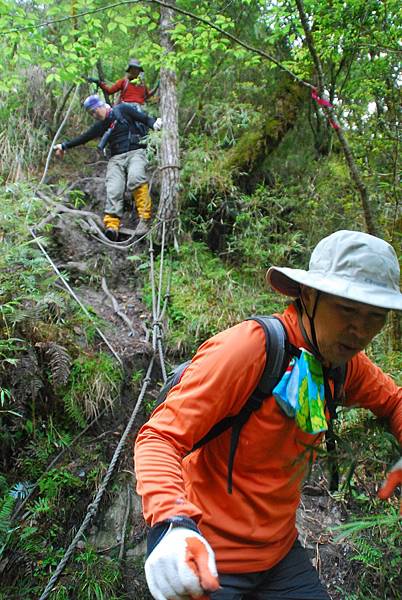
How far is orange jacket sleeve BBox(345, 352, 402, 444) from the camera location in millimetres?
2049

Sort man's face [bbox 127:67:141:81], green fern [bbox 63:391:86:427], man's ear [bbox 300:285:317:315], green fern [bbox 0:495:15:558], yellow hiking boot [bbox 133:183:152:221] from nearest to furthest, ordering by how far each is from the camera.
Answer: man's ear [bbox 300:285:317:315], green fern [bbox 0:495:15:558], green fern [bbox 63:391:86:427], yellow hiking boot [bbox 133:183:152:221], man's face [bbox 127:67:141:81]

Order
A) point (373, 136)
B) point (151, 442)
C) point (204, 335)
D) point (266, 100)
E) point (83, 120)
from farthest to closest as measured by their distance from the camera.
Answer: point (83, 120) → point (266, 100) → point (373, 136) → point (204, 335) → point (151, 442)

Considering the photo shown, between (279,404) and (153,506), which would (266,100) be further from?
(153,506)

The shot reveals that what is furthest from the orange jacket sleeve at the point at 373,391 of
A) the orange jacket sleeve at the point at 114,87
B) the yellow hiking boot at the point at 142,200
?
the orange jacket sleeve at the point at 114,87

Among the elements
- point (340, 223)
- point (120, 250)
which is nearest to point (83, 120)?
point (120, 250)

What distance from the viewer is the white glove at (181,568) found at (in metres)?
1.17

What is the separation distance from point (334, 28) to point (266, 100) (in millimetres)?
3097

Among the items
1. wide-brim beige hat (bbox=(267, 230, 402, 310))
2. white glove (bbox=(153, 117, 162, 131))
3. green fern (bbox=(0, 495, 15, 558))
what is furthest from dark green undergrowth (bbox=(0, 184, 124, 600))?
white glove (bbox=(153, 117, 162, 131))

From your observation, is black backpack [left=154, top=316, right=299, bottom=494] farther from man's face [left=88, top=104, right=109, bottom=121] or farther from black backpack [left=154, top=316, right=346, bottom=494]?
man's face [left=88, top=104, right=109, bottom=121]

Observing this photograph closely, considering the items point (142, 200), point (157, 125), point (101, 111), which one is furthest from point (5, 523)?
point (101, 111)

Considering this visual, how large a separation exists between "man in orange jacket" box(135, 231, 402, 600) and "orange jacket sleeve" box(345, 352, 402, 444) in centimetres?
3

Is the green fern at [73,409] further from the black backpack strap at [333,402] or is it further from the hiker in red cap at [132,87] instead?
the hiker in red cap at [132,87]

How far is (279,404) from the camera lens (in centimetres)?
169

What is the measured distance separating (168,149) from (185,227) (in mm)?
1186
